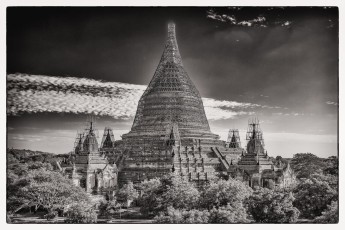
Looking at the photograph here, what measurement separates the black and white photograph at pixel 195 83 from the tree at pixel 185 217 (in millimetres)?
28

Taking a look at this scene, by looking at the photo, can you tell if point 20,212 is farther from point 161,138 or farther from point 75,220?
point 161,138

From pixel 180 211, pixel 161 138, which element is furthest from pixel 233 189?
pixel 161 138

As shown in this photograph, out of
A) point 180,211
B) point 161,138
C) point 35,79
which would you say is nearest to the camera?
point 180,211

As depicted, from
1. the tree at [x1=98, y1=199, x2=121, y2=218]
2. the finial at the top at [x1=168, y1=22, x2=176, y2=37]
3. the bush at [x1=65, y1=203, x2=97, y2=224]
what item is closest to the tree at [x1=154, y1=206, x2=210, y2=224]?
the bush at [x1=65, y1=203, x2=97, y2=224]

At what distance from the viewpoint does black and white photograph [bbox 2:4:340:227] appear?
13.3 metres

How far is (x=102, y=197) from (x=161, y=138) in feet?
12.7

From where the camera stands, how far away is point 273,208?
42.4ft

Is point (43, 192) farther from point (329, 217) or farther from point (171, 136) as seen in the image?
point (329, 217)

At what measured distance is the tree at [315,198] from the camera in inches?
519

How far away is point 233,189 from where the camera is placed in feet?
43.9

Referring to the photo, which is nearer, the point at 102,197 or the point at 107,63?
the point at 107,63

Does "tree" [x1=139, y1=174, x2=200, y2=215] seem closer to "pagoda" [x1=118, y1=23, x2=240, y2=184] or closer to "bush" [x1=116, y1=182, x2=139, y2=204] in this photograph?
"bush" [x1=116, y1=182, x2=139, y2=204]

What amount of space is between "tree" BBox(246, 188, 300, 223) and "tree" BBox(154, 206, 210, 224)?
130cm

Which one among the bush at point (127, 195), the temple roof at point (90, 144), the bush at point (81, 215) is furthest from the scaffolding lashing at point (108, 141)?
the bush at point (81, 215)
